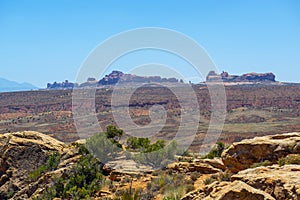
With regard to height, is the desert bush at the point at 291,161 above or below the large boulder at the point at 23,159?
above

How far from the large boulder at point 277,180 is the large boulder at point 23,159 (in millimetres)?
14274

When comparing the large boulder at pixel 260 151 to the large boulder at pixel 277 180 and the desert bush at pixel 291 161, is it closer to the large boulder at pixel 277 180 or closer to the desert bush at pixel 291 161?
the desert bush at pixel 291 161

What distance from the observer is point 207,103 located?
8975cm

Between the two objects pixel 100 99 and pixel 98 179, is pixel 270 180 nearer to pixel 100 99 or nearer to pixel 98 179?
pixel 98 179

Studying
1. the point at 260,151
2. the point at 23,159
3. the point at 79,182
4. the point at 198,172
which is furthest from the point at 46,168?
the point at 260,151

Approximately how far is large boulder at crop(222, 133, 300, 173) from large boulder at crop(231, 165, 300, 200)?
125 inches

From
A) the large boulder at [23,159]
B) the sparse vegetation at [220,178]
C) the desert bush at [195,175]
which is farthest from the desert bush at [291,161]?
the large boulder at [23,159]

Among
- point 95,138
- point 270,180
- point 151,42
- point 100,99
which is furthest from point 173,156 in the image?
point 100,99

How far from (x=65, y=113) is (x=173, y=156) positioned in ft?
247

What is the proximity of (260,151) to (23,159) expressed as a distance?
625 inches

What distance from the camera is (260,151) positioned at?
39.8 ft

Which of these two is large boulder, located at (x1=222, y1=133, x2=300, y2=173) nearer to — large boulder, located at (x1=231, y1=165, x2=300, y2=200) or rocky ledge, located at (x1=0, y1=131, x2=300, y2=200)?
rocky ledge, located at (x1=0, y1=131, x2=300, y2=200)

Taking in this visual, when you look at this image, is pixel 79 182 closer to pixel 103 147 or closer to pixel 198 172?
pixel 103 147

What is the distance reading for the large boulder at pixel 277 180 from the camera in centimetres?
699
